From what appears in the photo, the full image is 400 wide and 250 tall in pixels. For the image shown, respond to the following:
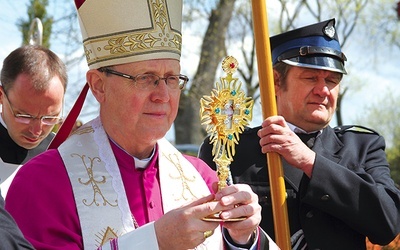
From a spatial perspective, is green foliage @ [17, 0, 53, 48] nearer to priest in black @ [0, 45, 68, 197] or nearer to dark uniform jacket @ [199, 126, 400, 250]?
priest in black @ [0, 45, 68, 197]

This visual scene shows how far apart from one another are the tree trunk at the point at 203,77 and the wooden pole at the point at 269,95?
1715 centimetres

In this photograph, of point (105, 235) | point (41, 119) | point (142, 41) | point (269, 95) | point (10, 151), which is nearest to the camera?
point (105, 235)

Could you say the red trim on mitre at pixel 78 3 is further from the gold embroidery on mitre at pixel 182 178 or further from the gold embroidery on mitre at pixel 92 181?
the gold embroidery on mitre at pixel 182 178

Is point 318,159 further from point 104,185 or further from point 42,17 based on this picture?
point 42,17

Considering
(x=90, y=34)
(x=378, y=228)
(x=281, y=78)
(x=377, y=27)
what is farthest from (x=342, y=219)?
(x=377, y=27)

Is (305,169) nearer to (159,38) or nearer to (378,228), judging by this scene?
(378,228)

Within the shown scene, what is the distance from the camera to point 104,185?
159 inches

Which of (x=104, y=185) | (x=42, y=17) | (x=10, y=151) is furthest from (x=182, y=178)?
(x=42, y=17)

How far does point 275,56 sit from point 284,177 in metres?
0.77

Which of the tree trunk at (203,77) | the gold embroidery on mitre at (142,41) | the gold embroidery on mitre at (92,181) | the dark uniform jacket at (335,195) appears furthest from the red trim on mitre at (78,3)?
the tree trunk at (203,77)

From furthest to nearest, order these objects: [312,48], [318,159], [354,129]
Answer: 1. [354,129]
2. [312,48]
3. [318,159]

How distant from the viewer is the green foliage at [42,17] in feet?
53.0

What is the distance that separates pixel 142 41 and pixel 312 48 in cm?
135

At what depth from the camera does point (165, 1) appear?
165 inches
